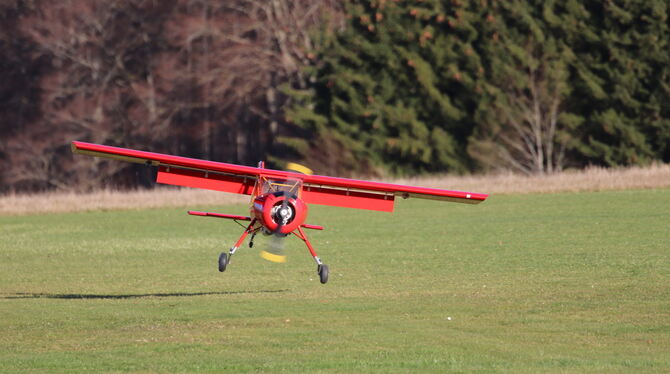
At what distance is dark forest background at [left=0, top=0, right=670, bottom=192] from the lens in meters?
53.3

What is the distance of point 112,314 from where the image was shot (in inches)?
673

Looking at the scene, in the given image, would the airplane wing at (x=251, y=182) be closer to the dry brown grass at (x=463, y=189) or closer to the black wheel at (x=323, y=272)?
the black wheel at (x=323, y=272)

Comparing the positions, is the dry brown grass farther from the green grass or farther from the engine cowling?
the engine cowling

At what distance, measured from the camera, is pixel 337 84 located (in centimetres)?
6000

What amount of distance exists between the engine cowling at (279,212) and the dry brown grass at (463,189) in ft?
84.6

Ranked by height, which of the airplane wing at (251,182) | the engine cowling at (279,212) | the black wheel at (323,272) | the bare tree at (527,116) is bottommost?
the black wheel at (323,272)

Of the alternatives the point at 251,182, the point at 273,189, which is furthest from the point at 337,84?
the point at 273,189

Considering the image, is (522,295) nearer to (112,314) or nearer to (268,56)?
(112,314)

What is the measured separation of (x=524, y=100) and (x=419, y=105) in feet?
20.4

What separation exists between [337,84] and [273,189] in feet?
142

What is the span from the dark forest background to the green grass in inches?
737

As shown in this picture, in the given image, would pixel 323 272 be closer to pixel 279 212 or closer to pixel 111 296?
pixel 279 212

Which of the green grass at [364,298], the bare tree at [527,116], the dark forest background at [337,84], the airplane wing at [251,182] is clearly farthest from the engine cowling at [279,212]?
the bare tree at [527,116]

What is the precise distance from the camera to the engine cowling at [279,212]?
16297mm
